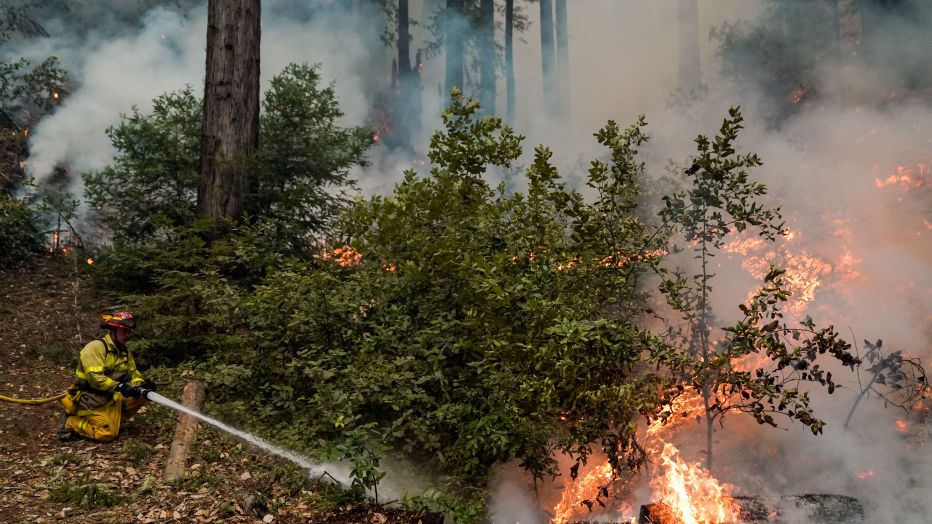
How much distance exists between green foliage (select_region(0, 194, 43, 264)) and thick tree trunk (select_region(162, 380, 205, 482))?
4.81 metres

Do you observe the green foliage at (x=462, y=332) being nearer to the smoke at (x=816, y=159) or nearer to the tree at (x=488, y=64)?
the smoke at (x=816, y=159)

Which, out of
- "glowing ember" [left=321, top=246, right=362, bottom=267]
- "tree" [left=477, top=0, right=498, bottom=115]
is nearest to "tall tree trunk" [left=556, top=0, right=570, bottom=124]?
"tree" [left=477, top=0, right=498, bottom=115]

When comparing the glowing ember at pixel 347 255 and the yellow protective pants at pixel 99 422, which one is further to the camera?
the glowing ember at pixel 347 255

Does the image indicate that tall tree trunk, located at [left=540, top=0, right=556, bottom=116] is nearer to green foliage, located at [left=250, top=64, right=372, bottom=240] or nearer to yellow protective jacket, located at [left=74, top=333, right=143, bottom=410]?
green foliage, located at [left=250, top=64, right=372, bottom=240]

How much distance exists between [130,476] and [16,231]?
5.96 meters

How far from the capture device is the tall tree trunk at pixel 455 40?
88.0 ft

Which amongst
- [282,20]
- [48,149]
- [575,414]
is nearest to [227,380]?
[575,414]

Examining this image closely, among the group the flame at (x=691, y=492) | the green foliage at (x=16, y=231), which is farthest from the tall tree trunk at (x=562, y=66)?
the flame at (x=691, y=492)

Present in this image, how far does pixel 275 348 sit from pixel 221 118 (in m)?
3.89

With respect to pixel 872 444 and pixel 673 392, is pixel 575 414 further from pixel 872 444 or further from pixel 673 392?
pixel 872 444

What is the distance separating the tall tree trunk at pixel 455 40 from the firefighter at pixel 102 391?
73.0ft

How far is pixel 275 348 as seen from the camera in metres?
6.46

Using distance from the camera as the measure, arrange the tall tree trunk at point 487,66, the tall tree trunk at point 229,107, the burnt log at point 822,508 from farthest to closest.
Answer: the tall tree trunk at point 487,66, the tall tree trunk at point 229,107, the burnt log at point 822,508

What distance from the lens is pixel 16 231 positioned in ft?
30.7
